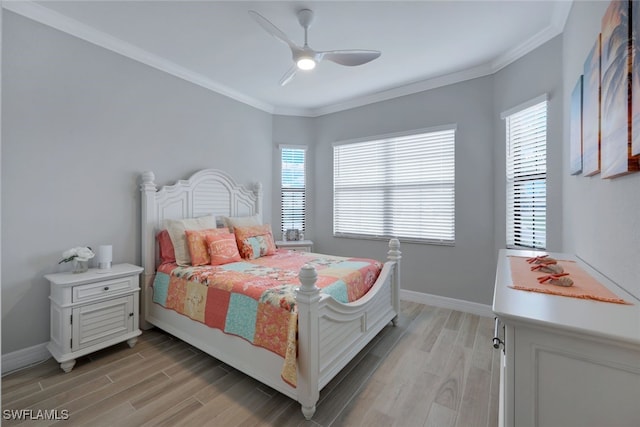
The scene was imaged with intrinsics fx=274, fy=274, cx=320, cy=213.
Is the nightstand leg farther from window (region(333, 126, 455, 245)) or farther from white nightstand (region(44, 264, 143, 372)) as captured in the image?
window (region(333, 126, 455, 245))

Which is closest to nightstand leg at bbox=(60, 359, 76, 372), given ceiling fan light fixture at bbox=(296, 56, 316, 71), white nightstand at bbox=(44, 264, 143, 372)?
white nightstand at bbox=(44, 264, 143, 372)

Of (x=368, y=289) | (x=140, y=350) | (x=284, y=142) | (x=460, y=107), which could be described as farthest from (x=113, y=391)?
(x=460, y=107)

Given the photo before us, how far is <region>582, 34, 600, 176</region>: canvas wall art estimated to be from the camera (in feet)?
4.67

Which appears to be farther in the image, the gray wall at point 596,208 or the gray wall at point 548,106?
the gray wall at point 548,106

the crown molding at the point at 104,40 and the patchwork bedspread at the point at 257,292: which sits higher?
the crown molding at the point at 104,40

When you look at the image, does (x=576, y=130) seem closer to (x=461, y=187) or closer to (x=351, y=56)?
(x=461, y=187)

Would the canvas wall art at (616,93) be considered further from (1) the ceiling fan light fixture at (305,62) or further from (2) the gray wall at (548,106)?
(1) the ceiling fan light fixture at (305,62)

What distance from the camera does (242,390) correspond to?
1.97m

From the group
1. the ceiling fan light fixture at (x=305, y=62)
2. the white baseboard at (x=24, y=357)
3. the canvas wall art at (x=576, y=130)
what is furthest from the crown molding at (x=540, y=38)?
the white baseboard at (x=24, y=357)

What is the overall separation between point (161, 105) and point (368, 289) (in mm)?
3022

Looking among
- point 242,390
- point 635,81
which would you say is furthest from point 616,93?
point 242,390

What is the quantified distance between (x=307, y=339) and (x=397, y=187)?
2.75 m

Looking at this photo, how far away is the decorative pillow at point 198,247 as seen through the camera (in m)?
2.76

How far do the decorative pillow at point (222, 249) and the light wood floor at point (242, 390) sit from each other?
85cm
